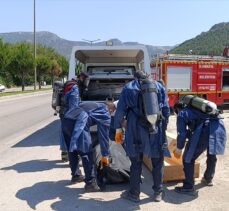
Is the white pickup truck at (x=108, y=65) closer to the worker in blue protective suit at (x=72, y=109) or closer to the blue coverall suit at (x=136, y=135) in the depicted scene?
the worker in blue protective suit at (x=72, y=109)

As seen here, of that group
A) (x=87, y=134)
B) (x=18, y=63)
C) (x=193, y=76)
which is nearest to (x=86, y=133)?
(x=87, y=134)

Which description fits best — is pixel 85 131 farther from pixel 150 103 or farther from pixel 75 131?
pixel 150 103

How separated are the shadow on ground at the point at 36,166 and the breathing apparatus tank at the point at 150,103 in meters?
2.81

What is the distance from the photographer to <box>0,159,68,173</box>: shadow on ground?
7242 millimetres

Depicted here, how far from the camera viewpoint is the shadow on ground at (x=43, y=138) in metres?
9.99

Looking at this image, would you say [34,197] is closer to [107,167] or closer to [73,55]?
[107,167]

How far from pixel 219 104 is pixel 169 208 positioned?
13.5 metres

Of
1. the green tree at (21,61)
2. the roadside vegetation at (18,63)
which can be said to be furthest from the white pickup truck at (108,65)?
the green tree at (21,61)

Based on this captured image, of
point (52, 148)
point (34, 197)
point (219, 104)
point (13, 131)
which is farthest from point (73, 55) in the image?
point (219, 104)

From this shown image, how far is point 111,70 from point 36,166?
15.0 ft

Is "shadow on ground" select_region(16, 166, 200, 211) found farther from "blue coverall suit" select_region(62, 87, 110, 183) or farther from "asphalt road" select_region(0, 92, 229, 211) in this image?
"blue coverall suit" select_region(62, 87, 110, 183)

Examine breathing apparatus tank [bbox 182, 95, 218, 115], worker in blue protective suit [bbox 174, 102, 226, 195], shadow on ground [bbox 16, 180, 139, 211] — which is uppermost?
breathing apparatus tank [bbox 182, 95, 218, 115]

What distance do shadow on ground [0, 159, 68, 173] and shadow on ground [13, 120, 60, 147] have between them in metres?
2.02

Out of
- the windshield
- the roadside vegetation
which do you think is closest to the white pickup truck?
the windshield
